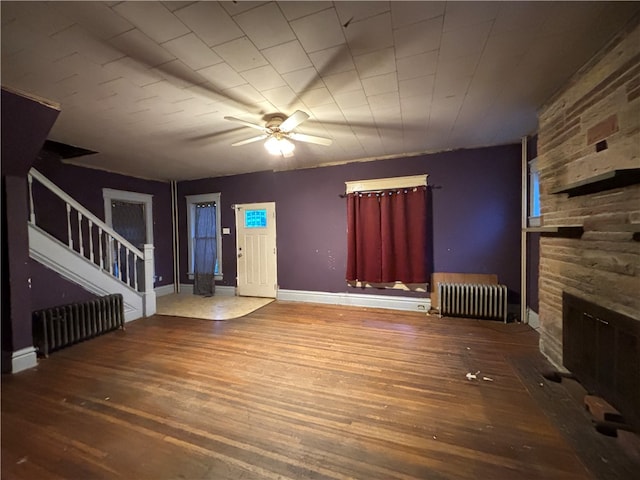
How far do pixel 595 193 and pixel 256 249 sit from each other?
498 cm

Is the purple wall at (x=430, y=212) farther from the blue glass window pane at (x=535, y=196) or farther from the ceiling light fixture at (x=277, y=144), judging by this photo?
the ceiling light fixture at (x=277, y=144)

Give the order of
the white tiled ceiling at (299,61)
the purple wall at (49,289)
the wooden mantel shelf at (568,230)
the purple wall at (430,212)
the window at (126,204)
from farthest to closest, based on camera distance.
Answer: the window at (126,204), the purple wall at (430,212), the purple wall at (49,289), the wooden mantel shelf at (568,230), the white tiled ceiling at (299,61)

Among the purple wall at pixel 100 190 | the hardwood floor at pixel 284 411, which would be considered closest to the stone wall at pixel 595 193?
the hardwood floor at pixel 284 411

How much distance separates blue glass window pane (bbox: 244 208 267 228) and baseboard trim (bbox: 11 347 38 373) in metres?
3.58

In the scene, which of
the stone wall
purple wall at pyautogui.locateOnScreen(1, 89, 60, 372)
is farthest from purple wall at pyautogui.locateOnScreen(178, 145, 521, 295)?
purple wall at pyautogui.locateOnScreen(1, 89, 60, 372)

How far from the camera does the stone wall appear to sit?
66.0 inches

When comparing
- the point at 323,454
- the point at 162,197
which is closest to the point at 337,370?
the point at 323,454

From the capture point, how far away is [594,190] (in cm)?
200

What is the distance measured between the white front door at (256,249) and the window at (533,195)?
4.18 meters

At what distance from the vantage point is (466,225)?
13.9 feet

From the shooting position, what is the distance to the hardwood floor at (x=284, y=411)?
154 cm

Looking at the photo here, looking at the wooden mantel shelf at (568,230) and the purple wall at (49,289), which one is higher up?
the wooden mantel shelf at (568,230)

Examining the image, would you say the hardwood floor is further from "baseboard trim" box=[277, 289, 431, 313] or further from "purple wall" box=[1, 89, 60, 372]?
"baseboard trim" box=[277, 289, 431, 313]

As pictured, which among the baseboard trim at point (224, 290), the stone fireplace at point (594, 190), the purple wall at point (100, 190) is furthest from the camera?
the baseboard trim at point (224, 290)
